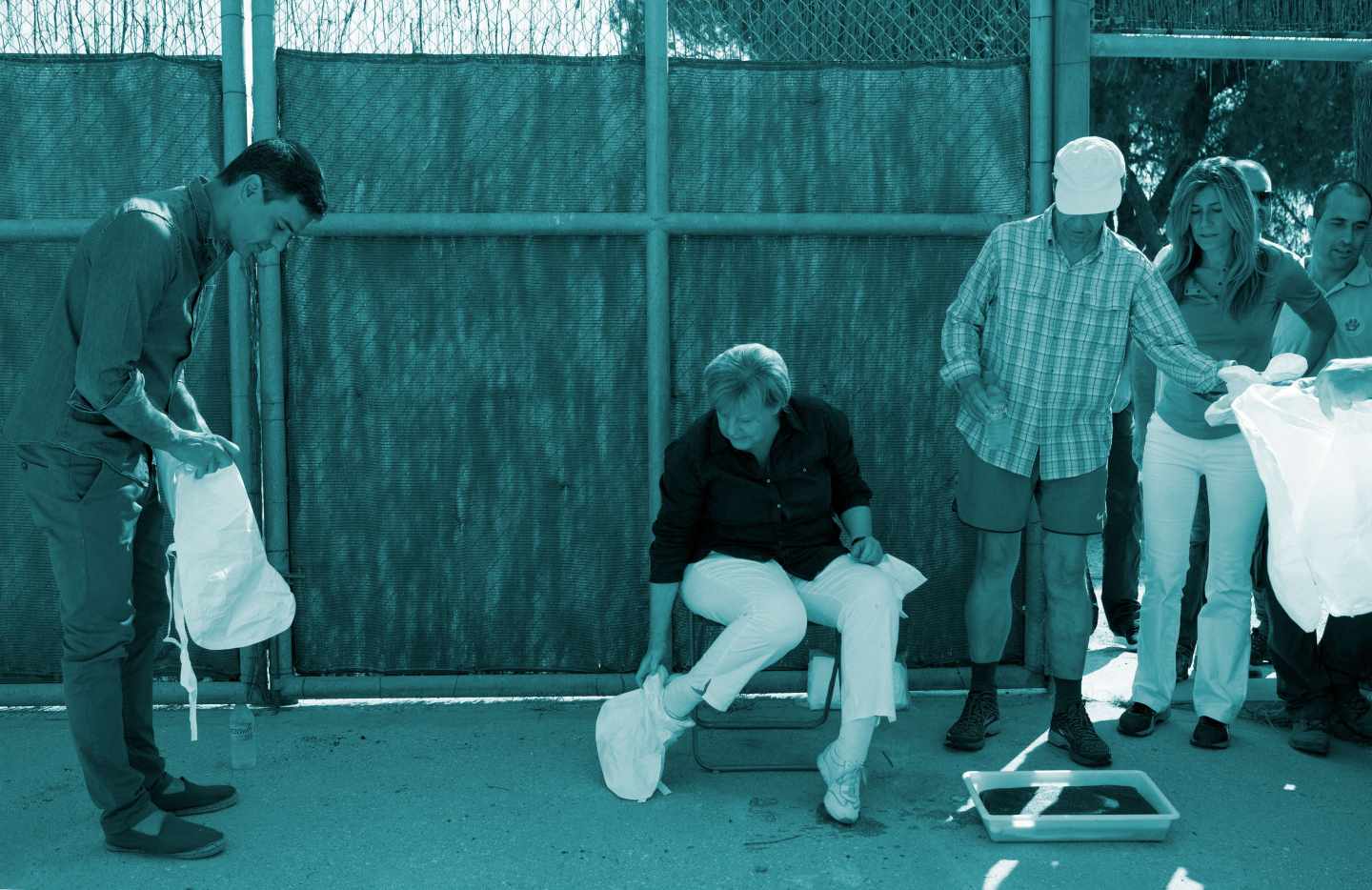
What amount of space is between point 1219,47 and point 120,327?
3749mm

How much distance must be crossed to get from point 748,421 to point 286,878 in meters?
1.70

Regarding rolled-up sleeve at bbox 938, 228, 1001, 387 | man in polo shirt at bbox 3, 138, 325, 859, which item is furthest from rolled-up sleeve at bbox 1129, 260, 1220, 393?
man in polo shirt at bbox 3, 138, 325, 859

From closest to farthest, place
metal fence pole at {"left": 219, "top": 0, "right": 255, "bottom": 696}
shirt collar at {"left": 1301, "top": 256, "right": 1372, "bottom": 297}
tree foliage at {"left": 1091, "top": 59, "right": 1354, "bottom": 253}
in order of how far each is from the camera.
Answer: metal fence pole at {"left": 219, "top": 0, "right": 255, "bottom": 696}, shirt collar at {"left": 1301, "top": 256, "right": 1372, "bottom": 297}, tree foliage at {"left": 1091, "top": 59, "right": 1354, "bottom": 253}

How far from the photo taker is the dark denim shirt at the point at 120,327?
125 inches

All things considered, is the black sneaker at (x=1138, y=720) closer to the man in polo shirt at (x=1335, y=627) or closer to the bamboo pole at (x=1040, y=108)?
the man in polo shirt at (x=1335, y=627)

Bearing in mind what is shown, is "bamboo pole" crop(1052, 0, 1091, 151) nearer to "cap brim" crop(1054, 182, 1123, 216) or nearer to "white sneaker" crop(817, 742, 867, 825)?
"cap brim" crop(1054, 182, 1123, 216)

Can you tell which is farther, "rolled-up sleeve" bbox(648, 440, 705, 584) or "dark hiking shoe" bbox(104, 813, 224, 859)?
"rolled-up sleeve" bbox(648, 440, 705, 584)

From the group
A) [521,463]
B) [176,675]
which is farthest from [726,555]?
[176,675]

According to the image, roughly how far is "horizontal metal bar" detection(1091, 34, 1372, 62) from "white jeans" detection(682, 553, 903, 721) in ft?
7.04

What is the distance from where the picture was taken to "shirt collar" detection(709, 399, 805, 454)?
4039mm

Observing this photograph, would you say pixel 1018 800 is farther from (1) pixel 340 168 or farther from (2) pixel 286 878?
(1) pixel 340 168

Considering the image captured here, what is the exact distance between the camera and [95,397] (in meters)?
3.17

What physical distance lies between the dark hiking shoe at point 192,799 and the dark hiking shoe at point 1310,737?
3265mm

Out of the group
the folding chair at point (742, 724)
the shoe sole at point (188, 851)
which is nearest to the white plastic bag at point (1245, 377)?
the folding chair at point (742, 724)
